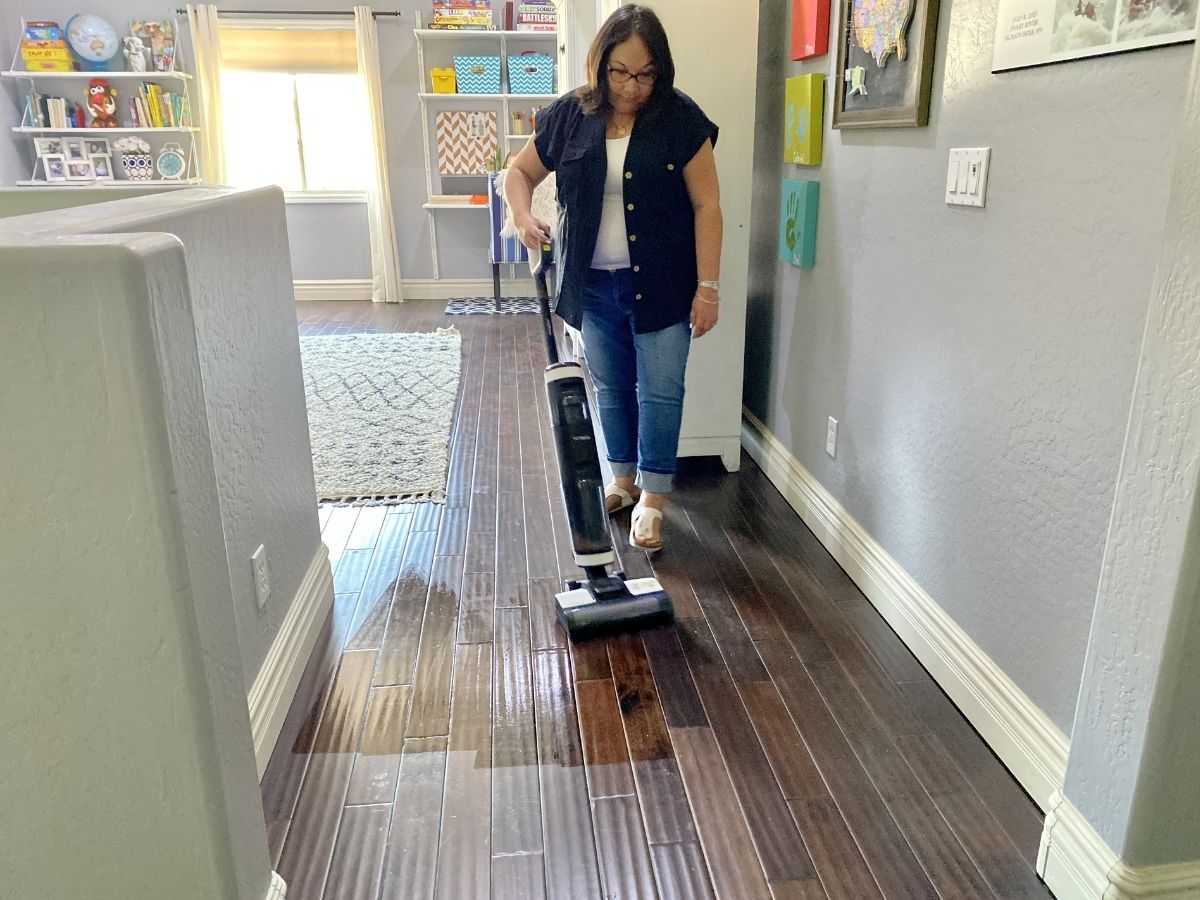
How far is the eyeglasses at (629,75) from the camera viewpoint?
85.5 inches

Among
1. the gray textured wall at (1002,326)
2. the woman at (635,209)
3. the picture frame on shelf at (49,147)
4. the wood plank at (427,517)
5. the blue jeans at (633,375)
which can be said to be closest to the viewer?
the gray textured wall at (1002,326)

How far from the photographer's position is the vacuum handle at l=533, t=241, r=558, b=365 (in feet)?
7.02

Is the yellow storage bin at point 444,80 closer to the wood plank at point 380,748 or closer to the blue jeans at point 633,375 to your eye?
the blue jeans at point 633,375

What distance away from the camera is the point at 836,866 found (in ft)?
4.68

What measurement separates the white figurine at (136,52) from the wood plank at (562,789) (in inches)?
236

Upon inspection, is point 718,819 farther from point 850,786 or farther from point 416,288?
point 416,288

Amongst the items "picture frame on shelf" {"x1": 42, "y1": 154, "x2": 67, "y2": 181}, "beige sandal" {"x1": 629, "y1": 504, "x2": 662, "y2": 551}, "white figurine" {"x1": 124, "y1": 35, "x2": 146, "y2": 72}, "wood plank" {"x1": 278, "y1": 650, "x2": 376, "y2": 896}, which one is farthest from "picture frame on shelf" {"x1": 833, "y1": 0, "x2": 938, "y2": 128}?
"picture frame on shelf" {"x1": 42, "y1": 154, "x2": 67, "y2": 181}

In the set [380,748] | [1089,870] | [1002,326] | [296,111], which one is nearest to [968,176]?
[1002,326]

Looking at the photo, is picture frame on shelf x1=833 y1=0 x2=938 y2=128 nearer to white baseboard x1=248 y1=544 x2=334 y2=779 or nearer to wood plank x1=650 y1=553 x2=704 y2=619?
wood plank x1=650 y1=553 x2=704 y2=619

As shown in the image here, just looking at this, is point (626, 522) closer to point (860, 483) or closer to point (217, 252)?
point (860, 483)

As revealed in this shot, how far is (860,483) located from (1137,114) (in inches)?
48.3

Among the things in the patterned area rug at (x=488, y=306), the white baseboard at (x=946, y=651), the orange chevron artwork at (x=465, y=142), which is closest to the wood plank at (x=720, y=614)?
the white baseboard at (x=946, y=651)

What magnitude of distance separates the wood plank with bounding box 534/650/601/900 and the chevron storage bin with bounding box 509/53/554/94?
207 inches

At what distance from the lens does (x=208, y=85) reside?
6219 mm
